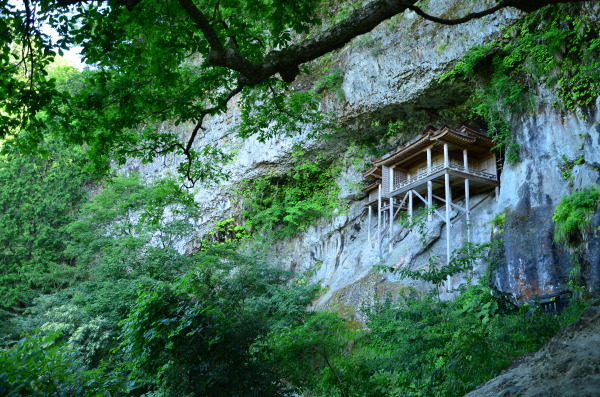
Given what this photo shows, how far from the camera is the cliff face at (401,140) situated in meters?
12.9

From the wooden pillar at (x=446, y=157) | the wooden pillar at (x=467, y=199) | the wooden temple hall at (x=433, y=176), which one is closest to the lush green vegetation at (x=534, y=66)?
the wooden temple hall at (x=433, y=176)

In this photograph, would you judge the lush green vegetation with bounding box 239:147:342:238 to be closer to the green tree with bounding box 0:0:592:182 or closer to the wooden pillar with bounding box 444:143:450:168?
the wooden pillar with bounding box 444:143:450:168

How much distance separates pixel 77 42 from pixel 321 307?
50.1 ft

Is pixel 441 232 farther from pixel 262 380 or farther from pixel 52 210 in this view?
pixel 52 210

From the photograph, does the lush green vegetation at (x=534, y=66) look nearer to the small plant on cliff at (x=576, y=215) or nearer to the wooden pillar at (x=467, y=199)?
the wooden pillar at (x=467, y=199)

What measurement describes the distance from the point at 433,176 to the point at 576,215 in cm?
772

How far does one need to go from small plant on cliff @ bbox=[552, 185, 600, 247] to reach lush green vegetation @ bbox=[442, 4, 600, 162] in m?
3.78

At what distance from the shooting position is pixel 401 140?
22.1 metres

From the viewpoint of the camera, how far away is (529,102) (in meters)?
15.4

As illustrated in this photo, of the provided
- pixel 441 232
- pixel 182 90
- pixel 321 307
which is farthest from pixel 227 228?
pixel 182 90

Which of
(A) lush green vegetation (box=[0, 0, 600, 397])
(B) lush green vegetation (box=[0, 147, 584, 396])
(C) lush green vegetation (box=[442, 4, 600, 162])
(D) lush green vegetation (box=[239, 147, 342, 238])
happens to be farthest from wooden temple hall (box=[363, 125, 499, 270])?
(B) lush green vegetation (box=[0, 147, 584, 396])

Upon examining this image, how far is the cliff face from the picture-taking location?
42.2 feet

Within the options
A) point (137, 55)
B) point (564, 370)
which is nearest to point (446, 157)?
point (137, 55)

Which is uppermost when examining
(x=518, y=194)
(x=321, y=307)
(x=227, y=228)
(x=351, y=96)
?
(x=351, y=96)
